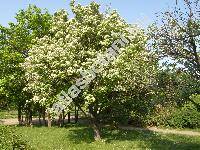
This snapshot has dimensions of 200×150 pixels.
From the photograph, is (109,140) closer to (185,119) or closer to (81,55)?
(81,55)

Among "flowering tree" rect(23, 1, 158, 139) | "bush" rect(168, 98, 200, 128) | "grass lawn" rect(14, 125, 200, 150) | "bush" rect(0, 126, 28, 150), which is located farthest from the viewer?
"bush" rect(168, 98, 200, 128)

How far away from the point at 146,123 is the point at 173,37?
26390 millimetres

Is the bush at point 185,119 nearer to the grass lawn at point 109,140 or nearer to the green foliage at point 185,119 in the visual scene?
the green foliage at point 185,119

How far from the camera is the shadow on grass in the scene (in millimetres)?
32094

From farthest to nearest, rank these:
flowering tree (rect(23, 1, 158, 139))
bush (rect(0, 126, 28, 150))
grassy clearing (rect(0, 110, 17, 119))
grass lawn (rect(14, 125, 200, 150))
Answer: grassy clearing (rect(0, 110, 17, 119)) < flowering tree (rect(23, 1, 158, 139)) < grass lawn (rect(14, 125, 200, 150)) < bush (rect(0, 126, 28, 150))

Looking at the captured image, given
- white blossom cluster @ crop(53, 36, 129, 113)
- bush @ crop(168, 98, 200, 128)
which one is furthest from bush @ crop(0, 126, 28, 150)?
bush @ crop(168, 98, 200, 128)

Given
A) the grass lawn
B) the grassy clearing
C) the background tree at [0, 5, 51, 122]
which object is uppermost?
the background tree at [0, 5, 51, 122]

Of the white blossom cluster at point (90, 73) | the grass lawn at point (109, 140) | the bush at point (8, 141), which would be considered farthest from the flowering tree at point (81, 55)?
the bush at point (8, 141)

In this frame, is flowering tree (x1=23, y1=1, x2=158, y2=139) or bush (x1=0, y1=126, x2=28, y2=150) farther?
flowering tree (x1=23, y1=1, x2=158, y2=139)

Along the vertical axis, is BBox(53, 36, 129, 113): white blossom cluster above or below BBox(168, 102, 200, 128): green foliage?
above

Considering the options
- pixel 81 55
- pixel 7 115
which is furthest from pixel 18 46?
pixel 7 115

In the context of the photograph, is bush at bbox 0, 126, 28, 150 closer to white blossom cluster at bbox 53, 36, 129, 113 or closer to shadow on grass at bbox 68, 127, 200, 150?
white blossom cluster at bbox 53, 36, 129, 113

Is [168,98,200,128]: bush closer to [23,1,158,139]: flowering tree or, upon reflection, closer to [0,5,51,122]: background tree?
[23,1,158,139]: flowering tree

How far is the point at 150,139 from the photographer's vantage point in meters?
36.1
